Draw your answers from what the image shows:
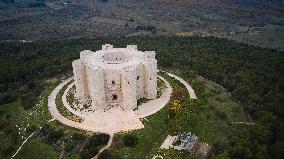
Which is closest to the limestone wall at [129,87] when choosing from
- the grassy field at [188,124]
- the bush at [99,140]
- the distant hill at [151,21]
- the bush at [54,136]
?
the grassy field at [188,124]

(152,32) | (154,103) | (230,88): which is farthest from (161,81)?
(152,32)

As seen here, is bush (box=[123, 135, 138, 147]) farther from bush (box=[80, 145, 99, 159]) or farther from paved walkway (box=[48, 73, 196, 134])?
bush (box=[80, 145, 99, 159])

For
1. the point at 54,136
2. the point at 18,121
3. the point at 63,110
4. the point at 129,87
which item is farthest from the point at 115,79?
the point at 18,121

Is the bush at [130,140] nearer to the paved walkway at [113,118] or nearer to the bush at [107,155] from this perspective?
→ the paved walkway at [113,118]

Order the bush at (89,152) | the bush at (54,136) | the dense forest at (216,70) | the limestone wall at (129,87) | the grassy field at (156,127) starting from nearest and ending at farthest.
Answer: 1. the bush at (89,152)
2. the grassy field at (156,127)
3. the dense forest at (216,70)
4. the bush at (54,136)
5. the limestone wall at (129,87)

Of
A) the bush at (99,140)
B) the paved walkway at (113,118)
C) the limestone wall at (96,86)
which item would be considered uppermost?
the limestone wall at (96,86)

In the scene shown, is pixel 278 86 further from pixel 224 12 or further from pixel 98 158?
pixel 224 12
